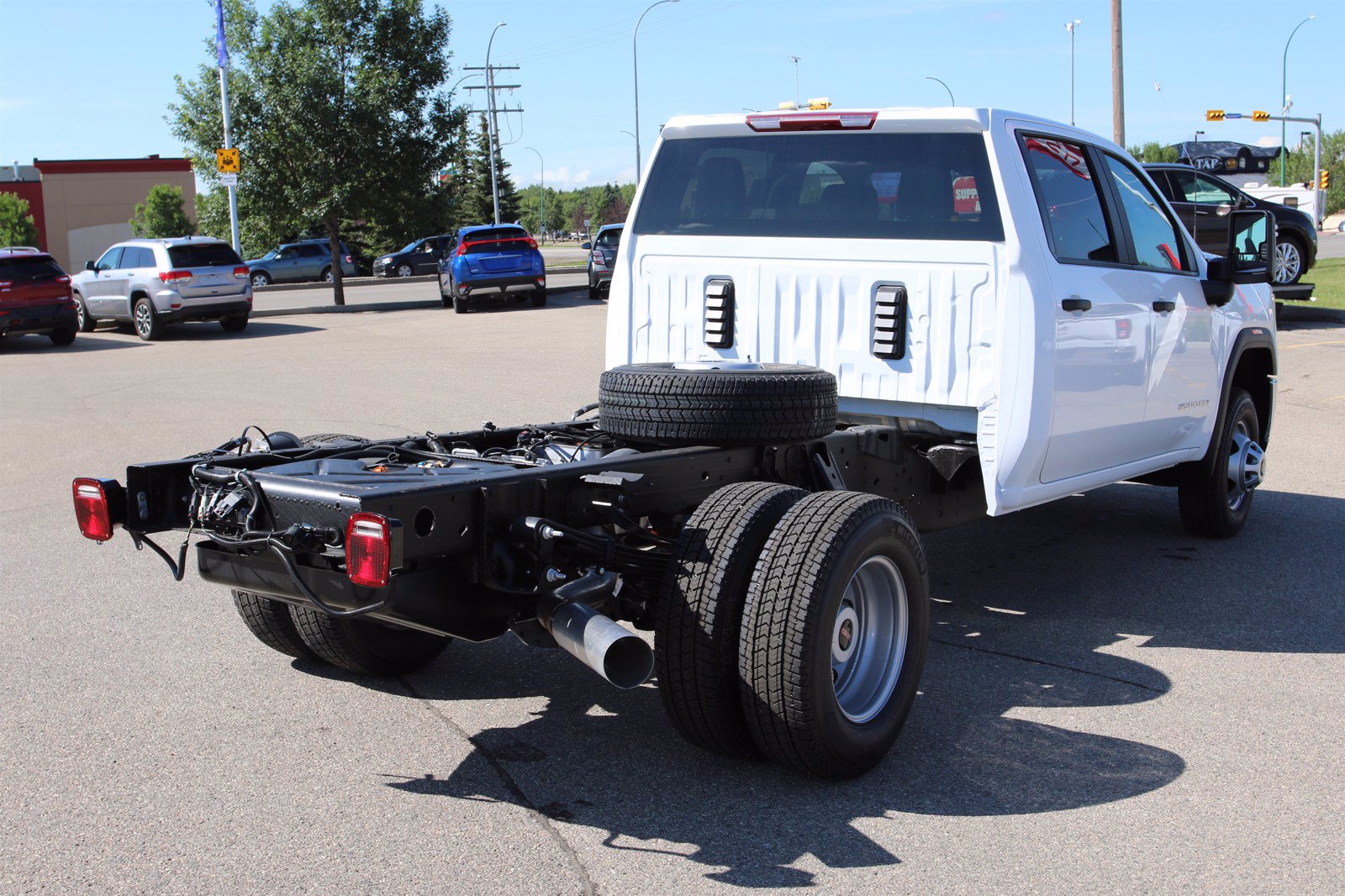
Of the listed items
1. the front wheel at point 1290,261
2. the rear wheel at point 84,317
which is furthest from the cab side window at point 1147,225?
the rear wheel at point 84,317

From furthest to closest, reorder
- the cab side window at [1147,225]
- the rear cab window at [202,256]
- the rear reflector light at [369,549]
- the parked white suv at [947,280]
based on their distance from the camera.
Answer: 1. the rear cab window at [202,256]
2. the cab side window at [1147,225]
3. the parked white suv at [947,280]
4. the rear reflector light at [369,549]

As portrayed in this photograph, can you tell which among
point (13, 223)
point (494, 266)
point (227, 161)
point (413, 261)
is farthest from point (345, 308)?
point (13, 223)

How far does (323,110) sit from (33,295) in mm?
10273

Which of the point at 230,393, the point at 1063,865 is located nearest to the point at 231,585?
the point at 1063,865

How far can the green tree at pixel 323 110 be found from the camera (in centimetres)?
3014

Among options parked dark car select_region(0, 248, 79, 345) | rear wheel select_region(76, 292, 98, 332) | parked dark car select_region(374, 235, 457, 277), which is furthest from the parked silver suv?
parked dark car select_region(374, 235, 457, 277)

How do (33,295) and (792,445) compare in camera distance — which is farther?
(33,295)

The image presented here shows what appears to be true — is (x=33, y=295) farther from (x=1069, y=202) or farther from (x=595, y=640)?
(x=595, y=640)

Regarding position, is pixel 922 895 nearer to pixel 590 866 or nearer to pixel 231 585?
pixel 590 866

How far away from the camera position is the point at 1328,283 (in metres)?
25.6

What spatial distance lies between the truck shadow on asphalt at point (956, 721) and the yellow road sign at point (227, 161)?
24.6 m

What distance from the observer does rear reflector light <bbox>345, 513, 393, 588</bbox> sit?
133 inches

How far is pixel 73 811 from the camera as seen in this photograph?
12.5 ft

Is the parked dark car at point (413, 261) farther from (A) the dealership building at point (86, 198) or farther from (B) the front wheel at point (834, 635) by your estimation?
(B) the front wheel at point (834, 635)
